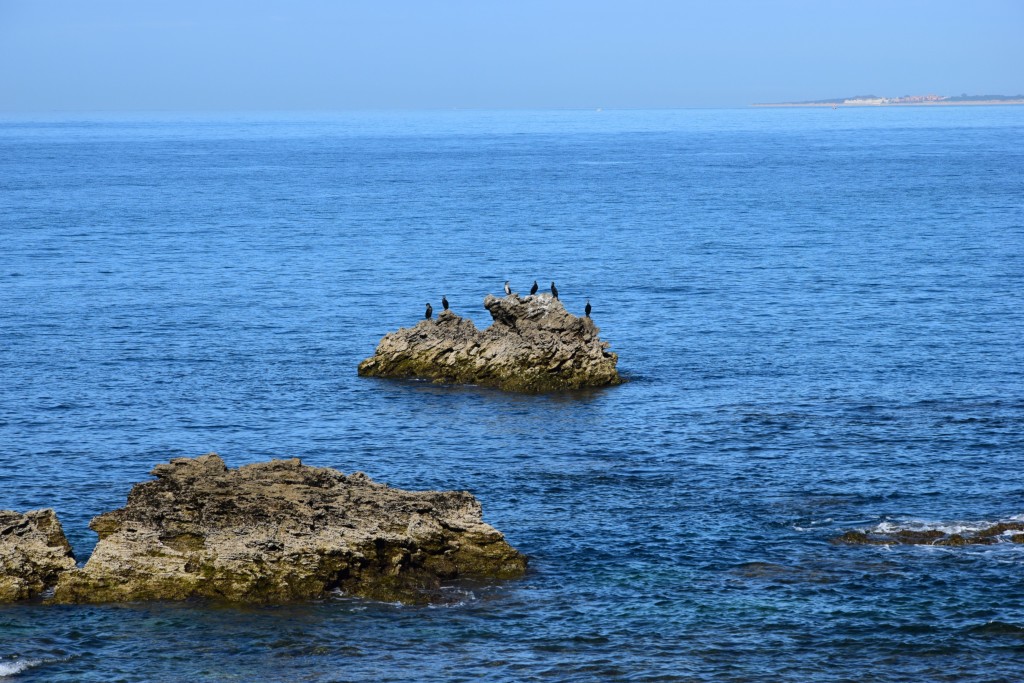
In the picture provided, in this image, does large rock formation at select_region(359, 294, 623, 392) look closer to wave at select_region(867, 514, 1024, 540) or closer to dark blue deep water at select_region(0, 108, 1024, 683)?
dark blue deep water at select_region(0, 108, 1024, 683)

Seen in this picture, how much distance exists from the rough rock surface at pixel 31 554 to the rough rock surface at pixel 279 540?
26.6 inches

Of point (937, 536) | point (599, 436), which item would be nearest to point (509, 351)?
point (599, 436)

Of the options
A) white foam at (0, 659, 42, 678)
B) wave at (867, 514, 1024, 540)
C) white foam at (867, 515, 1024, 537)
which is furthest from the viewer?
white foam at (867, 515, 1024, 537)

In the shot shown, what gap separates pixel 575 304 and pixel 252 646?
196 feet

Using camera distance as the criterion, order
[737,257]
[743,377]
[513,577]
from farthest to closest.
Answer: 1. [737,257]
2. [743,377]
3. [513,577]

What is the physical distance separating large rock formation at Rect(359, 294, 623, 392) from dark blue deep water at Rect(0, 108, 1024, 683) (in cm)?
203

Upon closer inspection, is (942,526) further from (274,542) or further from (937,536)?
(274,542)

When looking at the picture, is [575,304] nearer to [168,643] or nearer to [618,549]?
[618,549]

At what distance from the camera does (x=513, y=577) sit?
137ft

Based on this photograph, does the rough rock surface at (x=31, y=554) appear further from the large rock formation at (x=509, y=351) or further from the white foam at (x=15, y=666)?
the large rock formation at (x=509, y=351)

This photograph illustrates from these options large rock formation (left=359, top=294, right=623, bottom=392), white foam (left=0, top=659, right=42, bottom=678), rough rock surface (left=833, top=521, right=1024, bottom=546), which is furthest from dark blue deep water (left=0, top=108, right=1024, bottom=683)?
large rock formation (left=359, top=294, right=623, bottom=392)

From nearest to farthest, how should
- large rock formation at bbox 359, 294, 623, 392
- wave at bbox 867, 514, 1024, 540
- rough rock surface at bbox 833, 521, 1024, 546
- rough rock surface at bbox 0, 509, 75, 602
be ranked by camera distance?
rough rock surface at bbox 0, 509, 75, 602
rough rock surface at bbox 833, 521, 1024, 546
wave at bbox 867, 514, 1024, 540
large rock formation at bbox 359, 294, 623, 392

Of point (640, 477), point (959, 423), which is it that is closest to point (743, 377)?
point (959, 423)

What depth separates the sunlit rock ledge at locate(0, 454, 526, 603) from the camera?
3928cm
